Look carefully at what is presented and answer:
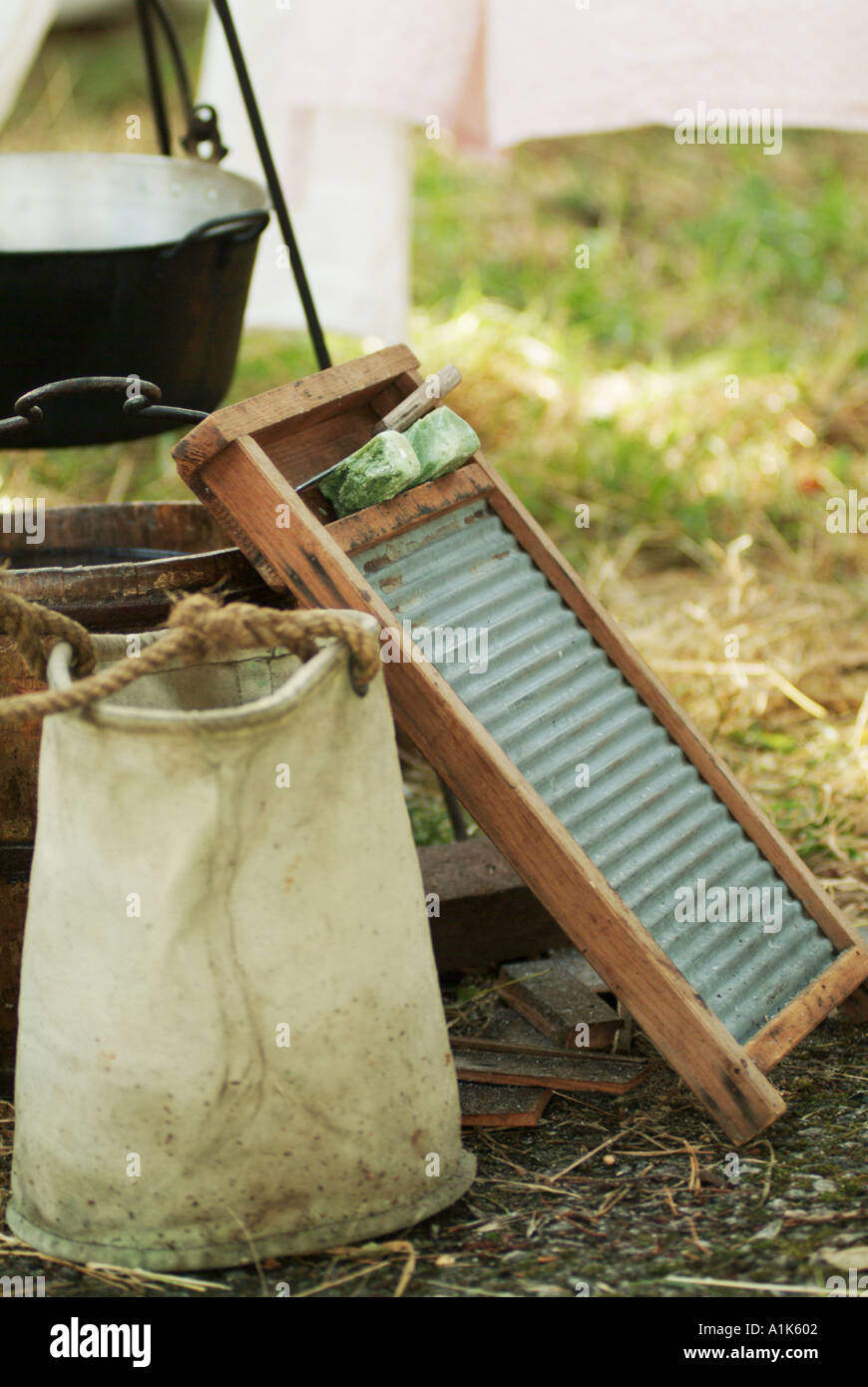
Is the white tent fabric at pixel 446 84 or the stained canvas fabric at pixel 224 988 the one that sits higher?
the white tent fabric at pixel 446 84

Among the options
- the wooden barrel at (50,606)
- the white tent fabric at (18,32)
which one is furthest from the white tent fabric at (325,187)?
the wooden barrel at (50,606)

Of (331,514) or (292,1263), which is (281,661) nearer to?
(331,514)

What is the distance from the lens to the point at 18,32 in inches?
118

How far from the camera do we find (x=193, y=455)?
1.89 metres

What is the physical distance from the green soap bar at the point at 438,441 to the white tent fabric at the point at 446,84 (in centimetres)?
134

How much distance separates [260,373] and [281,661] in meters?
3.54

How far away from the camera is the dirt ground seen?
1.67 meters

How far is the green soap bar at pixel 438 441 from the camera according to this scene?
2082 millimetres

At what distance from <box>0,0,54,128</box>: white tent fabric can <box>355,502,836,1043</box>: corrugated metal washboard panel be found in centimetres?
163

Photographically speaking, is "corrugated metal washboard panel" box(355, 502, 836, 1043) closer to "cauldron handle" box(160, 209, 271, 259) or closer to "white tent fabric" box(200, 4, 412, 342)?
"cauldron handle" box(160, 209, 271, 259)

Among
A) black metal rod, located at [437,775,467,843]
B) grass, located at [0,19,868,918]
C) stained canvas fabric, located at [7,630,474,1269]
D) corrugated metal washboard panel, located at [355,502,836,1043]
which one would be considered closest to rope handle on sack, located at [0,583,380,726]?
stained canvas fabric, located at [7,630,474,1269]

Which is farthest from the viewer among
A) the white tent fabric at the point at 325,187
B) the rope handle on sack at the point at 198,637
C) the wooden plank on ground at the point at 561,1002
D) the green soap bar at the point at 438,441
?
the white tent fabric at the point at 325,187

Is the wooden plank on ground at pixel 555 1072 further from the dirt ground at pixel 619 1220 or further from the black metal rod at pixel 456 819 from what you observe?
the black metal rod at pixel 456 819
